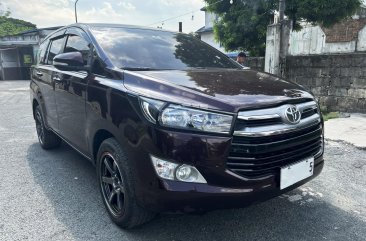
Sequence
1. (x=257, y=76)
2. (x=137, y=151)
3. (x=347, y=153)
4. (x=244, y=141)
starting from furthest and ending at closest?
(x=347, y=153), (x=257, y=76), (x=137, y=151), (x=244, y=141)

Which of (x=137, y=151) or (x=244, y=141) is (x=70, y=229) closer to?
(x=137, y=151)

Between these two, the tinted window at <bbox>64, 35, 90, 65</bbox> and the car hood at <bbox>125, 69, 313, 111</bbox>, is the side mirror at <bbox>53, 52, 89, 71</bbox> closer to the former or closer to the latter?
the tinted window at <bbox>64, 35, 90, 65</bbox>

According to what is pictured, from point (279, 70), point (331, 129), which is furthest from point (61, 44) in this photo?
point (279, 70)

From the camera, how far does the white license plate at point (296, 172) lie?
7.34 ft

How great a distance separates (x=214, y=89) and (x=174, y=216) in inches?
48.3

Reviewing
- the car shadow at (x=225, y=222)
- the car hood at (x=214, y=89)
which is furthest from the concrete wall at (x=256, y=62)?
the car hood at (x=214, y=89)

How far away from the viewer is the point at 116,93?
246 centimetres

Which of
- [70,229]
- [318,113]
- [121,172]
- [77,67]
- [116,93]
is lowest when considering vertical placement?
[70,229]

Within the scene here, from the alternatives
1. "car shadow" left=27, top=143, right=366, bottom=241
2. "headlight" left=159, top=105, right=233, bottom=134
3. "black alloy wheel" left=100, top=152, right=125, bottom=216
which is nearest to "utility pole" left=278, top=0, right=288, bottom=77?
"car shadow" left=27, top=143, right=366, bottom=241

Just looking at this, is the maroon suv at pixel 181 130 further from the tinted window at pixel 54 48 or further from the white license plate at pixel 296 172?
the tinted window at pixel 54 48

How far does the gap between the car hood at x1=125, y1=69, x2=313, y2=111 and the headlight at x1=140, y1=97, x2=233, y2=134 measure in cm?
6

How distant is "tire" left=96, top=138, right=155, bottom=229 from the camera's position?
7.66 ft

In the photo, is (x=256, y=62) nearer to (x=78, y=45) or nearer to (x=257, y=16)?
(x=257, y=16)

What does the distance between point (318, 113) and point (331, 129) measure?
3.35m
